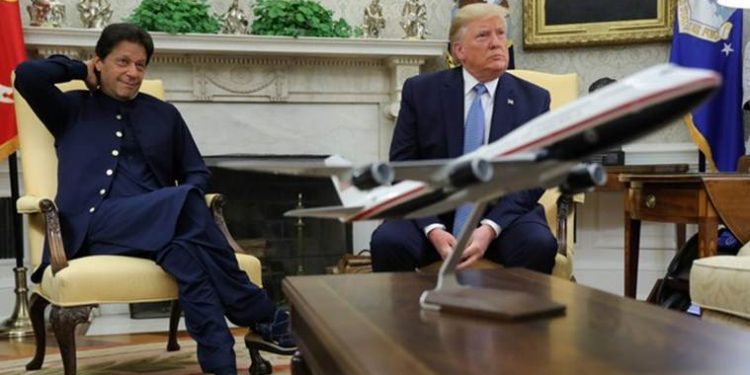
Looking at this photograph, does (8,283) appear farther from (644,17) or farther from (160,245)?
(644,17)

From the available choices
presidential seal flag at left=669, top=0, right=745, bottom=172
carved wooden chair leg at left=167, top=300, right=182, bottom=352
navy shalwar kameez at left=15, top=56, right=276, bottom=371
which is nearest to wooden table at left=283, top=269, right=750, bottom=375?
navy shalwar kameez at left=15, top=56, right=276, bottom=371

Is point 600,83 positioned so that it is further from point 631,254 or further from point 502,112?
point 502,112

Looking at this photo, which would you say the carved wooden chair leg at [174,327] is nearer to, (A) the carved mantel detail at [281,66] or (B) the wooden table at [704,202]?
(A) the carved mantel detail at [281,66]

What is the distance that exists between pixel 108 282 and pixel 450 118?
113 cm

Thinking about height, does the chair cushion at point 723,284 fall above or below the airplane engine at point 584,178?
below

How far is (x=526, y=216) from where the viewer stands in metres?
2.14

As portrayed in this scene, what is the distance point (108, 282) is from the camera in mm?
1990

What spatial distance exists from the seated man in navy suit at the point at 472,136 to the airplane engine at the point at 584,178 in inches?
36.5

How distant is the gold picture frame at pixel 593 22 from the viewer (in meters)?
3.77

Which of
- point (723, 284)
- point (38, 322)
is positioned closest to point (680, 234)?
point (723, 284)

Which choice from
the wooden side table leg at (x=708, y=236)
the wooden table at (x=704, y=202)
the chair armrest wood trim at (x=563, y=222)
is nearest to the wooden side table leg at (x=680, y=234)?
the wooden table at (x=704, y=202)

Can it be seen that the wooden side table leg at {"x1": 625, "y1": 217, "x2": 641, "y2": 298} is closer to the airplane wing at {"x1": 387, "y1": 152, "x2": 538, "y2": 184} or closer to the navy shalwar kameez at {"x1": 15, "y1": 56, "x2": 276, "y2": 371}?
the navy shalwar kameez at {"x1": 15, "y1": 56, "x2": 276, "y2": 371}

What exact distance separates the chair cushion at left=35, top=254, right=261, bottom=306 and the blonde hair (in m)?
1.13

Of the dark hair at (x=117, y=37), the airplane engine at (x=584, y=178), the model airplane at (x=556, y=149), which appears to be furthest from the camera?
the dark hair at (x=117, y=37)
